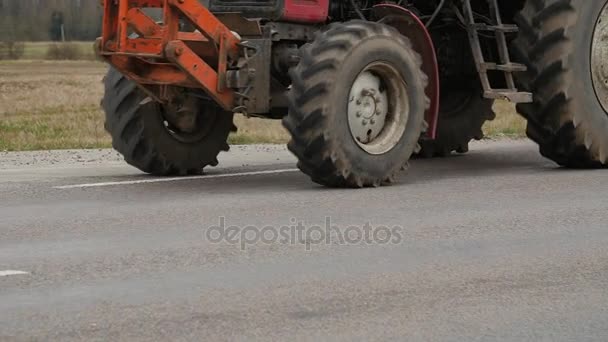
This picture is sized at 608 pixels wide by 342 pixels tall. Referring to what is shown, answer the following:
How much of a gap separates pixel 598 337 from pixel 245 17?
6.43m

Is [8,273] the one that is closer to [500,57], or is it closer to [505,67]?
[505,67]

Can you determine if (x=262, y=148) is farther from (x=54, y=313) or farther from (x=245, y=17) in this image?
(x=54, y=313)

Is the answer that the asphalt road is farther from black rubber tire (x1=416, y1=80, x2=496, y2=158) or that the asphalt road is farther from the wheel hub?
black rubber tire (x1=416, y1=80, x2=496, y2=158)

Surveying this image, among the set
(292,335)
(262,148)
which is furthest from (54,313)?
(262,148)

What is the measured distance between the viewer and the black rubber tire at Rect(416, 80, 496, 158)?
1515 centimetres

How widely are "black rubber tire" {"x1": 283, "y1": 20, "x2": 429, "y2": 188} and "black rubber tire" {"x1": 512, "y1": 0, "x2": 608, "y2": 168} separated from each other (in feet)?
5.40

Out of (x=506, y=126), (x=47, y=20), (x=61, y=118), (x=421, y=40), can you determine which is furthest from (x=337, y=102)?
(x=47, y=20)

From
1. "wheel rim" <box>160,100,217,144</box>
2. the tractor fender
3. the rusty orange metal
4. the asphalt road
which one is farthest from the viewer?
"wheel rim" <box>160,100,217,144</box>

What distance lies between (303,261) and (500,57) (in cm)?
561

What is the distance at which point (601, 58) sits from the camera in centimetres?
1361

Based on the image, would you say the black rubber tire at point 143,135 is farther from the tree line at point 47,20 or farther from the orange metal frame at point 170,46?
the tree line at point 47,20

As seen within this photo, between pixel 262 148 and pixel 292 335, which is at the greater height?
pixel 292 335

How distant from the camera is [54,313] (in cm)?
692

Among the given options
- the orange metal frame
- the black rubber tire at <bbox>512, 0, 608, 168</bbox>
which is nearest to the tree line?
the black rubber tire at <bbox>512, 0, 608, 168</bbox>
